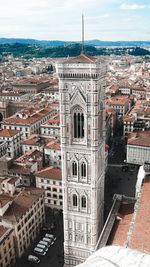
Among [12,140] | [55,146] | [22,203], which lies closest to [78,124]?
[22,203]

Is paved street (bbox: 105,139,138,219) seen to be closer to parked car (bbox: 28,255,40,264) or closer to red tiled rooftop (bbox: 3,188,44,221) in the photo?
red tiled rooftop (bbox: 3,188,44,221)

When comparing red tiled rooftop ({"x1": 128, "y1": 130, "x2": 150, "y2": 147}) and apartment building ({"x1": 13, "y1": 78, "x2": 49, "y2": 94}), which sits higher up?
apartment building ({"x1": 13, "y1": 78, "x2": 49, "y2": 94})

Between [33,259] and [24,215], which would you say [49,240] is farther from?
[24,215]

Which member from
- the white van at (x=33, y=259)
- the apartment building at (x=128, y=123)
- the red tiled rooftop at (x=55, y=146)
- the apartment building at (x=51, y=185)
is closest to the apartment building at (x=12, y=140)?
the red tiled rooftop at (x=55, y=146)

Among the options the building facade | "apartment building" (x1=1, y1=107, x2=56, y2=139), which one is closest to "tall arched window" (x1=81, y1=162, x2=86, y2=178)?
the building facade

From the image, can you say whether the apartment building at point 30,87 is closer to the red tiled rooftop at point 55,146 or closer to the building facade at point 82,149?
the red tiled rooftop at point 55,146

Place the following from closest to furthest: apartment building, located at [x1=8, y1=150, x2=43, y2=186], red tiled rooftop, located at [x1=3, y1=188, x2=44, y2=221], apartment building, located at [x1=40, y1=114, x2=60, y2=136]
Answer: red tiled rooftop, located at [x1=3, y1=188, x2=44, y2=221], apartment building, located at [x1=8, y1=150, x2=43, y2=186], apartment building, located at [x1=40, y1=114, x2=60, y2=136]
